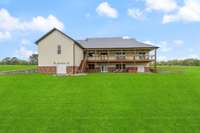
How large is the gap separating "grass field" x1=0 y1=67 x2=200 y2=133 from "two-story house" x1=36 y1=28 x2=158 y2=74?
13.6 meters

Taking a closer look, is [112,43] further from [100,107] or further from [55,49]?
[100,107]

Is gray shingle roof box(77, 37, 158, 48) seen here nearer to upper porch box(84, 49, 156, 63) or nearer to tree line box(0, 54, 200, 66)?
upper porch box(84, 49, 156, 63)

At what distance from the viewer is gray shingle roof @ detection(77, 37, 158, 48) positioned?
39.5 meters

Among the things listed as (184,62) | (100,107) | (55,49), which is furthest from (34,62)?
(100,107)

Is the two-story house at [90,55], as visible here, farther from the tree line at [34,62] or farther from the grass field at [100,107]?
the tree line at [34,62]

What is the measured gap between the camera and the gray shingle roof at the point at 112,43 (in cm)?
3947

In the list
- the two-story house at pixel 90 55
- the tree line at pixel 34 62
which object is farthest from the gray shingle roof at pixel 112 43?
the tree line at pixel 34 62

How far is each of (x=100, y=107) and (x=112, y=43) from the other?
1045 inches

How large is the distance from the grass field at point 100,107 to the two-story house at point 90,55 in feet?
44.5

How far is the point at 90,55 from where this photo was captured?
1602 inches

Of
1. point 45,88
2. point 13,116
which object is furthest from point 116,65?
point 13,116

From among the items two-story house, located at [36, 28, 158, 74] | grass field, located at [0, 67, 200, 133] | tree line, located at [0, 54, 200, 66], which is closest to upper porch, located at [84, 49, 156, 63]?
two-story house, located at [36, 28, 158, 74]

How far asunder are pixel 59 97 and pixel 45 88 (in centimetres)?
305

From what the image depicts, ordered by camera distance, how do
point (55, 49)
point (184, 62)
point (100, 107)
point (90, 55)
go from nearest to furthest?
point (100, 107) → point (55, 49) → point (90, 55) → point (184, 62)
